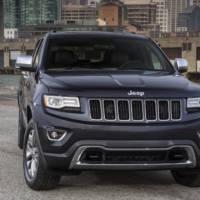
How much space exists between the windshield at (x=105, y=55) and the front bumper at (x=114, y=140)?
56.4 inches

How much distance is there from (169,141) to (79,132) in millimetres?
864

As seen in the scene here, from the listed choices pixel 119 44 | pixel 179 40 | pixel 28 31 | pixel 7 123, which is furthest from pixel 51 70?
pixel 28 31

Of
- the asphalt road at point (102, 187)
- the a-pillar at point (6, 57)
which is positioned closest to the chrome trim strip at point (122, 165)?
the asphalt road at point (102, 187)

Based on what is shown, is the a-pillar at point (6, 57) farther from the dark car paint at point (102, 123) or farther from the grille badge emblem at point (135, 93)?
the grille badge emblem at point (135, 93)

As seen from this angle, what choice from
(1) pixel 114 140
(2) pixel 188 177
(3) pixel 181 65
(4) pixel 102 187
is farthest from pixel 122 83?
(3) pixel 181 65

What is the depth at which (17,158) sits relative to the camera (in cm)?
879

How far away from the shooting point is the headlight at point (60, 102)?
19.9 feet

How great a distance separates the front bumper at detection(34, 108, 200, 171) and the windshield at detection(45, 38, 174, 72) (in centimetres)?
143

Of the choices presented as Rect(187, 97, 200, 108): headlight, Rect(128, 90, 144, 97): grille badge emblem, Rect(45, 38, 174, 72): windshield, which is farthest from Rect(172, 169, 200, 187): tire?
Rect(45, 38, 174, 72): windshield

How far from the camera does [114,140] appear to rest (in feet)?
19.6

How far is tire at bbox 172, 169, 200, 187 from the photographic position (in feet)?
21.1

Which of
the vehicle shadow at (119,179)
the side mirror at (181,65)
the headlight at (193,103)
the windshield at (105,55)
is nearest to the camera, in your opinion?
the headlight at (193,103)

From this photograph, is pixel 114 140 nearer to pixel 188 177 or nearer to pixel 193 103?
pixel 193 103

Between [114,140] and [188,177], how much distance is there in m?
1.28
